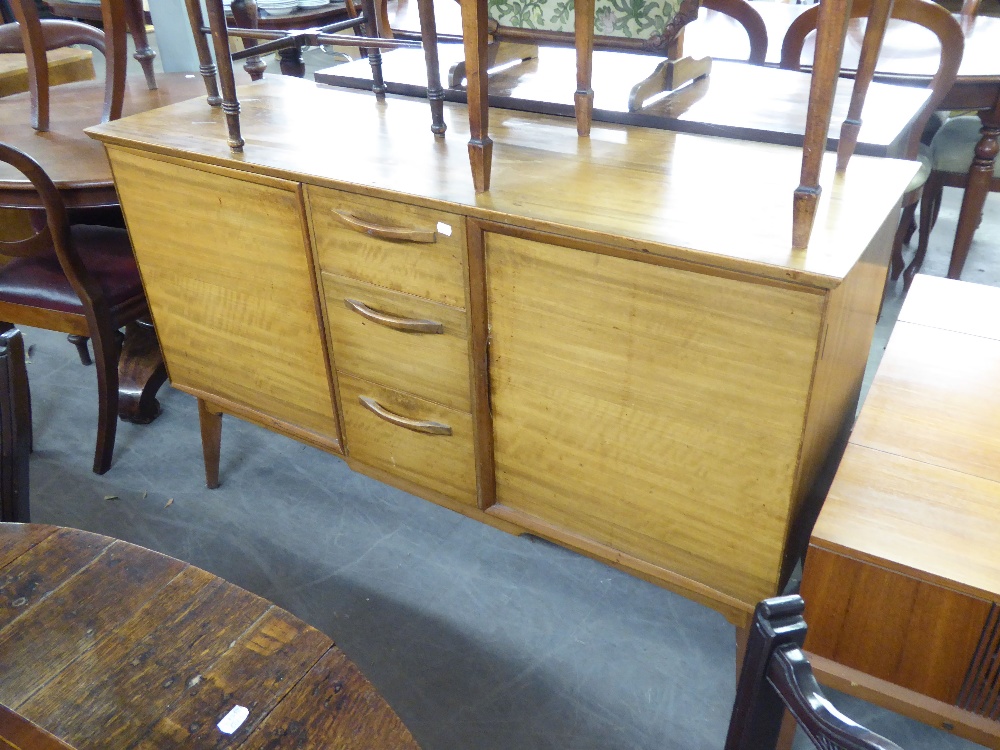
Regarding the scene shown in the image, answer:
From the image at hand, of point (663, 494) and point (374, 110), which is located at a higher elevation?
point (374, 110)

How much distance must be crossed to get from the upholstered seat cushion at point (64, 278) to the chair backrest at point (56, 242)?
0.10 ft

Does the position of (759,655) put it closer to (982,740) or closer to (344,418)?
(982,740)

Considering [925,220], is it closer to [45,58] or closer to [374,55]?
[374,55]

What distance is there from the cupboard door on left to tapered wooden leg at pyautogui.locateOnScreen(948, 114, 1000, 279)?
1.99 meters

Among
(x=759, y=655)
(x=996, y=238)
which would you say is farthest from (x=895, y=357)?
(x=996, y=238)

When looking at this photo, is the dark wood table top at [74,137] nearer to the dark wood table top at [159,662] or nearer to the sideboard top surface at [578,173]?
the sideboard top surface at [578,173]

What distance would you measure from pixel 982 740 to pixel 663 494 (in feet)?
1.66

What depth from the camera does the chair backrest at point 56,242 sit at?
1678mm

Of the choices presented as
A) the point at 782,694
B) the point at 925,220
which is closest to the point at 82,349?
the point at 782,694

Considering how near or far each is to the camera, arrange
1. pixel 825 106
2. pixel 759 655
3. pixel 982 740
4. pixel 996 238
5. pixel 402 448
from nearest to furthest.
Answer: pixel 759 655, pixel 825 106, pixel 982 740, pixel 402 448, pixel 996 238

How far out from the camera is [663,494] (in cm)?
119

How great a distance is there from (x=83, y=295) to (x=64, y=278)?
0.14 metres

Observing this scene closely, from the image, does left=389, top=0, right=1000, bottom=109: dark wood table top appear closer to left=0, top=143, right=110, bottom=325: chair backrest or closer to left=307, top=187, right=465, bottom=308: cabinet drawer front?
left=307, top=187, right=465, bottom=308: cabinet drawer front

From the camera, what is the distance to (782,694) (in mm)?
533
